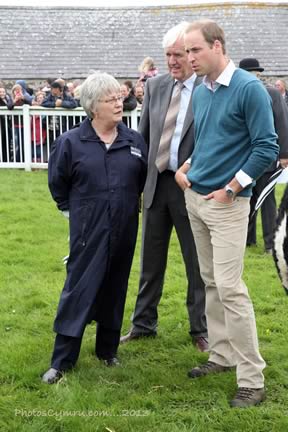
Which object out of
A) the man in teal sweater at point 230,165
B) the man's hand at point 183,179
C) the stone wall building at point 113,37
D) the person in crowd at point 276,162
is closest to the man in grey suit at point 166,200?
the man's hand at point 183,179

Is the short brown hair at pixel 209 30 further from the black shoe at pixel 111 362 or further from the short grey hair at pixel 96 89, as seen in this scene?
the black shoe at pixel 111 362

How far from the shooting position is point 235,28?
2817 centimetres

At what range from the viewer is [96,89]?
4.23 metres

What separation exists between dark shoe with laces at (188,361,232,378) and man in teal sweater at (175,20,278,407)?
473mm

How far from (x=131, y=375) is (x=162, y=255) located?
109 cm

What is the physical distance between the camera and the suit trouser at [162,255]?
490 centimetres

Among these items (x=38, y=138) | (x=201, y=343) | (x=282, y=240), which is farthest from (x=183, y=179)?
(x=38, y=138)

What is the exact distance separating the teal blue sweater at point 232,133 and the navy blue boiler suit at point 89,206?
55 centimetres

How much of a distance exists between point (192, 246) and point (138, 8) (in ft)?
87.0

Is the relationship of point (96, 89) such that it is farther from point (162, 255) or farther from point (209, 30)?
point (162, 255)

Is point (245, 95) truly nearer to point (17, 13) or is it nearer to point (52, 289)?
point (52, 289)

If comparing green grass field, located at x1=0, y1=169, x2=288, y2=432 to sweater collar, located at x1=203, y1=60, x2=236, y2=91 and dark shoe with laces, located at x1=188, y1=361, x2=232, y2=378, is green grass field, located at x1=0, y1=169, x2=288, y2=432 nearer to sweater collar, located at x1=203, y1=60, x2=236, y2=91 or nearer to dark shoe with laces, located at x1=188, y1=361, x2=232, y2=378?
dark shoe with laces, located at x1=188, y1=361, x2=232, y2=378

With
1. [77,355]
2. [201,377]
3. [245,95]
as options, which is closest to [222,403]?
[201,377]

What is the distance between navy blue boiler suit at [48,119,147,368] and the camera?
430 centimetres
